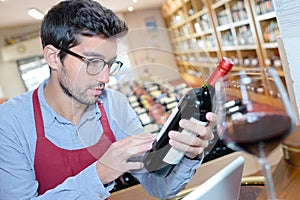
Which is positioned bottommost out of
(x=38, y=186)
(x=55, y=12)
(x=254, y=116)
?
(x=38, y=186)

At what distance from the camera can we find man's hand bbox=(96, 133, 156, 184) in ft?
2.03

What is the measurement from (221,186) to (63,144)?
547 mm

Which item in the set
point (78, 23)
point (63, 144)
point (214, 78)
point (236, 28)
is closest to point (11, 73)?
point (236, 28)

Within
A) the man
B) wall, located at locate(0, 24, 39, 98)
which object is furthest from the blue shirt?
wall, located at locate(0, 24, 39, 98)

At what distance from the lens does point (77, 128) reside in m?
0.84

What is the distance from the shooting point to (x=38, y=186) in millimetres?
870

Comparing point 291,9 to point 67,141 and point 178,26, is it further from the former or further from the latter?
point 178,26

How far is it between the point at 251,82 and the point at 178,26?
5063 millimetres

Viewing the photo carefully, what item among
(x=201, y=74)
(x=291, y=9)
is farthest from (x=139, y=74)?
(x=291, y=9)

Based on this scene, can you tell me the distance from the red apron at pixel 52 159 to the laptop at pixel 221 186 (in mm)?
403

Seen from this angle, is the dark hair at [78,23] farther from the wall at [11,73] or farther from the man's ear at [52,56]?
the wall at [11,73]

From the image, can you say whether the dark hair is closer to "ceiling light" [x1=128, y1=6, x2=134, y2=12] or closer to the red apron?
the red apron

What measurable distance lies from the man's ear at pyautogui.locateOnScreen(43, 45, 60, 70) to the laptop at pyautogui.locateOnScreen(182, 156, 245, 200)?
539 millimetres

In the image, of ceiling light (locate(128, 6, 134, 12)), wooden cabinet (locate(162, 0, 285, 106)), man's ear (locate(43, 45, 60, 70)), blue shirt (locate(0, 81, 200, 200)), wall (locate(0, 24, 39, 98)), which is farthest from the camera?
wall (locate(0, 24, 39, 98))
